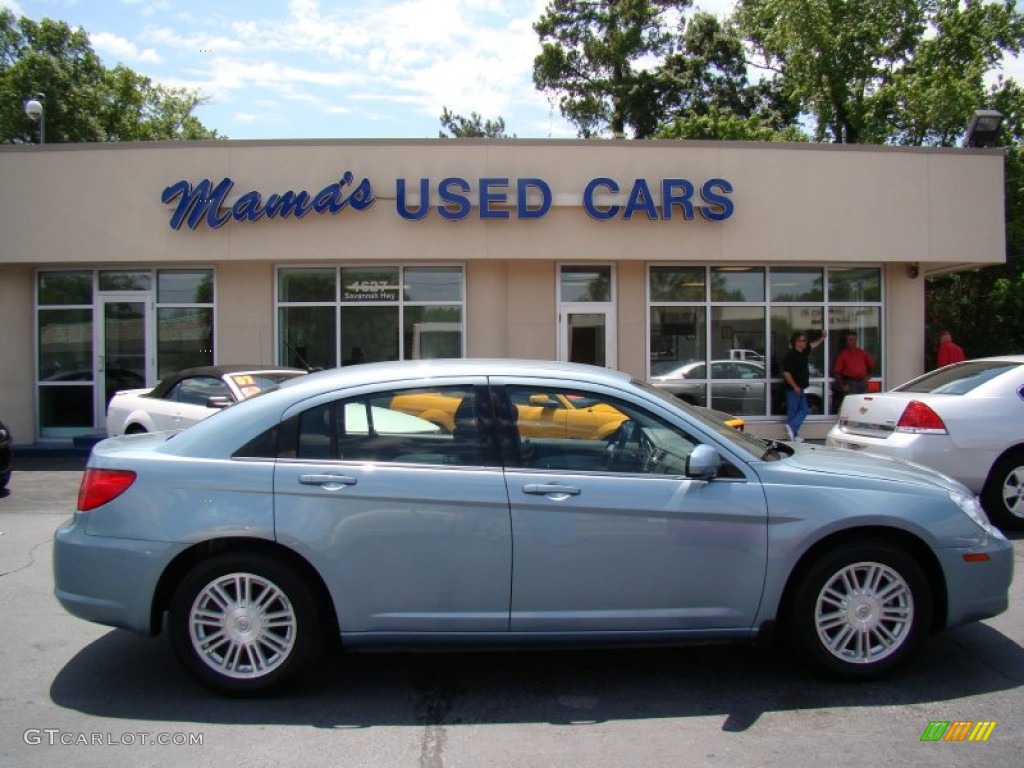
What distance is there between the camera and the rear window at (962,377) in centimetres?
776

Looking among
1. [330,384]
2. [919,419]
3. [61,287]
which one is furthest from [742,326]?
[61,287]

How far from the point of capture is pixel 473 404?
4.31 metres

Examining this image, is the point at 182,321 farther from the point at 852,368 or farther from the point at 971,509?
the point at 971,509

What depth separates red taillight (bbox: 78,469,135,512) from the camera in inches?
165

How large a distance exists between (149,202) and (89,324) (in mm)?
2540

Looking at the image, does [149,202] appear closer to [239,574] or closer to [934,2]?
[239,574]

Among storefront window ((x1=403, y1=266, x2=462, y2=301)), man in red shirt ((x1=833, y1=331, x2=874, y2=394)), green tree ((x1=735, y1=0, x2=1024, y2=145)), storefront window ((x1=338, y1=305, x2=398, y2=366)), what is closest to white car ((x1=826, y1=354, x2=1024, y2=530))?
man in red shirt ((x1=833, y1=331, x2=874, y2=394))

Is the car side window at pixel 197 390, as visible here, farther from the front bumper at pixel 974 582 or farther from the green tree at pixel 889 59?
the green tree at pixel 889 59

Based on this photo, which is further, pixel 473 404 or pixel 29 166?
pixel 29 166

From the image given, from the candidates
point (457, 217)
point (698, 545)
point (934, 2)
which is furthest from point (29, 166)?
point (934, 2)

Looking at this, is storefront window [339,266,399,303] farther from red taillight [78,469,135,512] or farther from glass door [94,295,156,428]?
red taillight [78,469,135,512]

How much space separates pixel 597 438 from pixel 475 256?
9.69m

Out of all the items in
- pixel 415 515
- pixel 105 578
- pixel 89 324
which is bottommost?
pixel 105 578

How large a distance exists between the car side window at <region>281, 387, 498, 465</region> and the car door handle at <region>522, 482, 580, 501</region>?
229 mm
